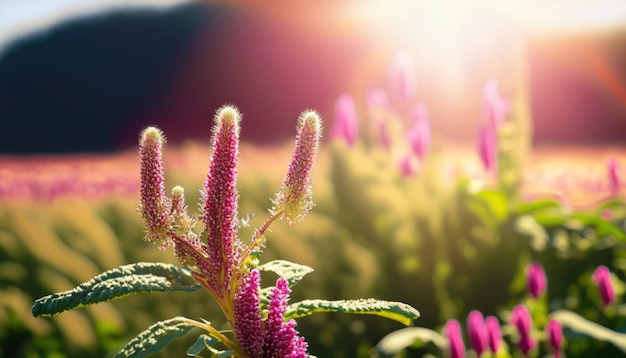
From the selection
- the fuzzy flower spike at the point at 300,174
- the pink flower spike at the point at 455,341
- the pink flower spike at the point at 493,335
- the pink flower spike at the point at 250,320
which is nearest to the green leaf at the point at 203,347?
the pink flower spike at the point at 250,320

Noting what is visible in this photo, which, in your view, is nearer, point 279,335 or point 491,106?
point 279,335

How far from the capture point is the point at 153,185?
0.73 meters

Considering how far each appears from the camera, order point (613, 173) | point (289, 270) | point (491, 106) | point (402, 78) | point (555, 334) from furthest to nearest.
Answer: point (402, 78), point (491, 106), point (613, 173), point (555, 334), point (289, 270)

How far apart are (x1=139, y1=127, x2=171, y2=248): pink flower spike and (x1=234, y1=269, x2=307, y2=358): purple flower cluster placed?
105 mm

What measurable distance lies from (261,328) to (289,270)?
0.57 feet

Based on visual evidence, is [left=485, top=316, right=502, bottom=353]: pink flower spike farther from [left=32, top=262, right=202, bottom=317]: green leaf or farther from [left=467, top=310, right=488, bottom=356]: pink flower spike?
[left=32, top=262, right=202, bottom=317]: green leaf

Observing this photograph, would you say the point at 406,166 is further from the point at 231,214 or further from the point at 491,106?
the point at 231,214

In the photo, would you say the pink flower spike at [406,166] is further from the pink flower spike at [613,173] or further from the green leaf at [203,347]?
the green leaf at [203,347]

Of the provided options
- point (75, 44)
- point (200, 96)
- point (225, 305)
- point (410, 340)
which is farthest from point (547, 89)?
point (225, 305)

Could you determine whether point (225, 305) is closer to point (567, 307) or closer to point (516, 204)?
point (567, 307)

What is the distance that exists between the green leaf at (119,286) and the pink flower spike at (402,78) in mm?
1732

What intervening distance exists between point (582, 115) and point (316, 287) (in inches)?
249

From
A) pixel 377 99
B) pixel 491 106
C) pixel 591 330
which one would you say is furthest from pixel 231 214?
pixel 377 99

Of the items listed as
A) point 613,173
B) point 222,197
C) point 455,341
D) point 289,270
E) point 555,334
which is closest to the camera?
point 222,197
